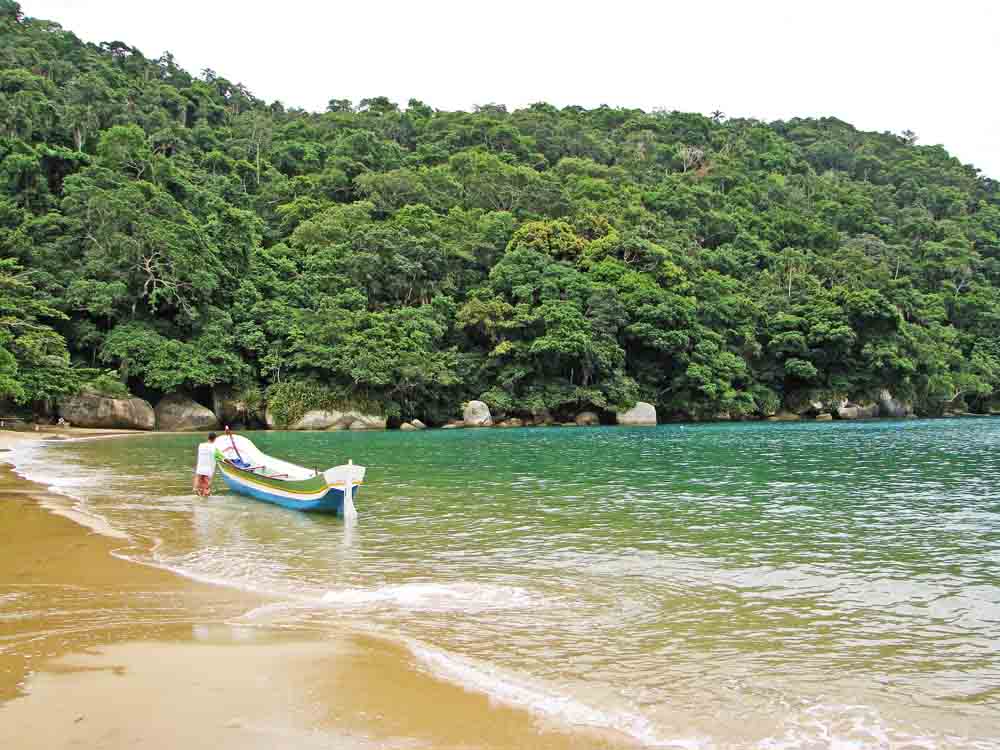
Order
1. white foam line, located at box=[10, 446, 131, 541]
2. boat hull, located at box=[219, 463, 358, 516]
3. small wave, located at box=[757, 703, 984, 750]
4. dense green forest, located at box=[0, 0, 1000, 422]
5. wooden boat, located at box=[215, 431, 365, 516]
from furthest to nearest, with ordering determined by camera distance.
→ dense green forest, located at box=[0, 0, 1000, 422]
boat hull, located at box=[219, 463, 358, 516]
wooden boat, located at box=[215, 431, 365, 516]
white foam line, located at box=[10, 446, 131, 541]
small wave, located at box=[757, 703, 984, 750]

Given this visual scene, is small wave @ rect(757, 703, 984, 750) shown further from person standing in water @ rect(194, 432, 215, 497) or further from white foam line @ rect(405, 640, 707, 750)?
person standing in water @ rect(194, 432, 215, 497)

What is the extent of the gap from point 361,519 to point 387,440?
21322mm

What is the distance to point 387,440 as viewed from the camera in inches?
1328

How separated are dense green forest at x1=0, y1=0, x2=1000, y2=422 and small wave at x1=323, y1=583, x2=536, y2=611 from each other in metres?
28.8

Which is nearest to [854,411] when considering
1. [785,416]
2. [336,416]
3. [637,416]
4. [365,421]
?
[785,416]

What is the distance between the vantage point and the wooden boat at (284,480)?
12781 mm

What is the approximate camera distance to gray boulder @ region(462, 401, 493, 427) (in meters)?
47.2

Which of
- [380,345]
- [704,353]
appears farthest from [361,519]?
[704,353]

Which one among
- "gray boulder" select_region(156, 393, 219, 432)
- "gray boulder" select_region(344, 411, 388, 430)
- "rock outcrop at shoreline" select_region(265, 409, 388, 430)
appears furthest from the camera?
"gray boulder" select_region(344, 411, 388, 430)

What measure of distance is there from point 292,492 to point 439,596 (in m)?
7.53

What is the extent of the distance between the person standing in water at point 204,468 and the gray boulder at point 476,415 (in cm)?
3200

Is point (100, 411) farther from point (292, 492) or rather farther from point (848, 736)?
point (848, 736)

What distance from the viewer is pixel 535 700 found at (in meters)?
4.70

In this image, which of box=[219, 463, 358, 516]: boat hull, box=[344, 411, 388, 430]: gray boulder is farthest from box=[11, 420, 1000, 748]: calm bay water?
box=[344, 411, 388, 430]: gray boulder
